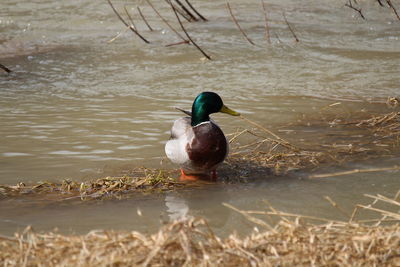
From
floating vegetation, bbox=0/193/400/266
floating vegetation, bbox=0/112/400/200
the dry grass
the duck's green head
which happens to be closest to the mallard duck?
the duck's green head

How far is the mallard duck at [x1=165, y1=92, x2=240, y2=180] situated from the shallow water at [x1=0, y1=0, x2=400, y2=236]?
7.5 inches

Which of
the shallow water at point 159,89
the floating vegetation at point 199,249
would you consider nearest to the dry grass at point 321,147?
the shallow water at point 159,89

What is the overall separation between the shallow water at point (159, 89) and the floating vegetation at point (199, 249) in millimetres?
985

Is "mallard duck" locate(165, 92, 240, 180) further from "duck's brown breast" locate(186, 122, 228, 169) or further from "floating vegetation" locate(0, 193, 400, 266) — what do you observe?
"floating vegetation" locate(0, 193, 400, 266)

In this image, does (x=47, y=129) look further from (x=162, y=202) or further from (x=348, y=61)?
(x=348, y=61)

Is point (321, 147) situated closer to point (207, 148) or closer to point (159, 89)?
point (207, 148)

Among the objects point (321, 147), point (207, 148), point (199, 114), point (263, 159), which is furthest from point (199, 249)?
point (321, 147)

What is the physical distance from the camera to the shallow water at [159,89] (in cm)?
438

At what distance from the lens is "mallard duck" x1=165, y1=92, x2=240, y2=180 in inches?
185

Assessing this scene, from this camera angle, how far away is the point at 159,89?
25.8ft

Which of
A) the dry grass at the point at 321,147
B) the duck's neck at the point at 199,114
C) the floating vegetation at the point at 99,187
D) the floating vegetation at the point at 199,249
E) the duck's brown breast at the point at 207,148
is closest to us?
the floating vegetation at the point at 199,249

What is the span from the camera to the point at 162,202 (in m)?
4.41

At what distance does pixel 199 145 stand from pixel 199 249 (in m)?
1.90

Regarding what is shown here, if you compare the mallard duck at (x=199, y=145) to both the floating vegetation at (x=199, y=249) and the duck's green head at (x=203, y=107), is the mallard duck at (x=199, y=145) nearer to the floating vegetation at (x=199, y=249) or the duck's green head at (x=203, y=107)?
the duck's green head at (x=203, y=107)
